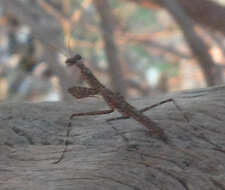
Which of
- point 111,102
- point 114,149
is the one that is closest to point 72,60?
point 111,102

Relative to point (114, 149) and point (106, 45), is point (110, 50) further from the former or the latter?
point (114, 149)

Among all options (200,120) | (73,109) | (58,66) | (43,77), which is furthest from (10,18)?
(200,120)

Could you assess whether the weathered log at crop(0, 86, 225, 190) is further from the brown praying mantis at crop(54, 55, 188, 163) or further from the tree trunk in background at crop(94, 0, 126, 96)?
the tree trunk in background at crop(94, 0, 126, 96)

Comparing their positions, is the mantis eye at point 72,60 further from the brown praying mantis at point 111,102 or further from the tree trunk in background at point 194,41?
the tree trunk in background at point 194,41

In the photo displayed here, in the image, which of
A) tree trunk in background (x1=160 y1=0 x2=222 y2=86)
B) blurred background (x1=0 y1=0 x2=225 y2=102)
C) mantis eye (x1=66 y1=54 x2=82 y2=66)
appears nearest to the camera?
mantis eye (x1=66 y1=54 x2=82 y2=66)

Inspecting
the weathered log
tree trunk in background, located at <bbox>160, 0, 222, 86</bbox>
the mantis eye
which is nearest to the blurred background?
tree trunk in background, located at <bbox>160, 0, 222, 86</bbox>

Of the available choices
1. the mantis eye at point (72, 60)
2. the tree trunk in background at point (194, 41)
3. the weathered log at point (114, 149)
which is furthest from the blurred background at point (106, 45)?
the weathered log at point (114, 149)

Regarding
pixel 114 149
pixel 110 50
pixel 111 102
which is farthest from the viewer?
pixel 110 50
